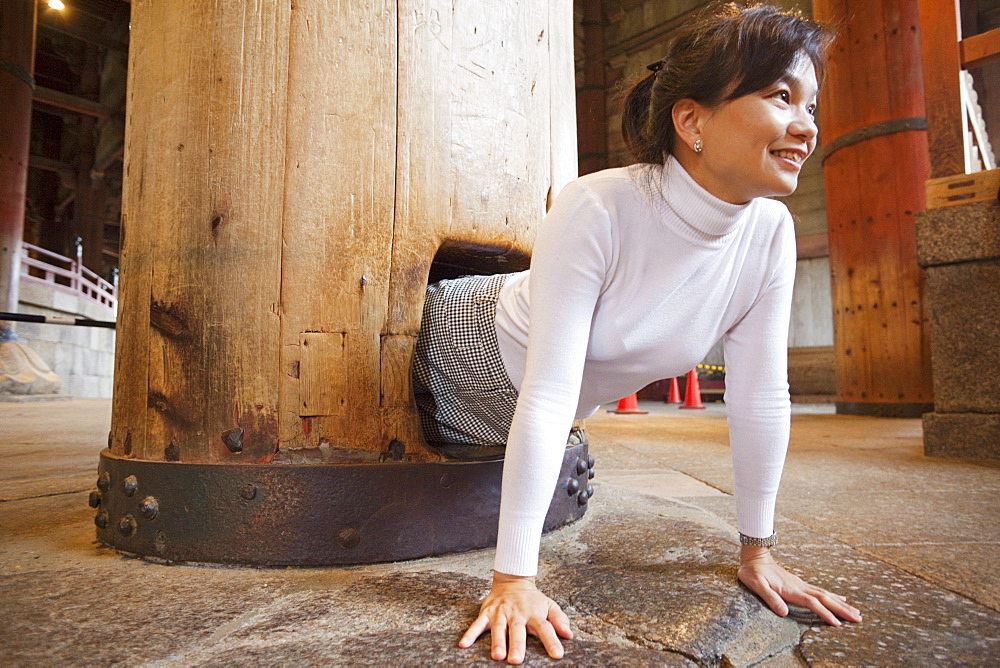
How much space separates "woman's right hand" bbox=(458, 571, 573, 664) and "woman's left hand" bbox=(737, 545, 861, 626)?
14.4 inches

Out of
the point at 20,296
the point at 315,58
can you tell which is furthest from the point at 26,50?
the point at 315,58

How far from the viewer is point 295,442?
1.24 metres

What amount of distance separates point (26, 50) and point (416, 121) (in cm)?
1213

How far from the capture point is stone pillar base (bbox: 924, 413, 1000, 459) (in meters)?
2.74

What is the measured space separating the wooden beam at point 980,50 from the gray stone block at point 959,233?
26.7 inches

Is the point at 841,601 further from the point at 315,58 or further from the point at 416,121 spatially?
the point at 315,58

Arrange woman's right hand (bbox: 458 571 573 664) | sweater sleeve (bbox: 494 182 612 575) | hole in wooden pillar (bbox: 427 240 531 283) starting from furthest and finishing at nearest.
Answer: hole in wooden pillar (bbox: 427 240 531 283) < sweater sleeve (bbox: 494 182 612 575) < woman's right hand (bbox: 458 571 573 664)

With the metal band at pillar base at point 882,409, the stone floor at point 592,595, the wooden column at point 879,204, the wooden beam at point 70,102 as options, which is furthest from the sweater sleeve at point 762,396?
the wooden beam at point 70,102

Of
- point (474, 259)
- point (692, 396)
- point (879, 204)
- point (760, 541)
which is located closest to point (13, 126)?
point (692, 396)

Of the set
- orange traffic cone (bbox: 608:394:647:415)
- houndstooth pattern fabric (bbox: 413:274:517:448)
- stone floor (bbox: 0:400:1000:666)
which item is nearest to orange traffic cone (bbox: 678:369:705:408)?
orange traffic cone (bbox: 608:394:647:415)

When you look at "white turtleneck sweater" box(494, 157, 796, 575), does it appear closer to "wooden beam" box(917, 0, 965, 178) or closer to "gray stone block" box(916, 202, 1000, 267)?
"gray stone block" box(916, 202, 1000, 267)

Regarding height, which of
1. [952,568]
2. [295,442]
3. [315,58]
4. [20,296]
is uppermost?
[20,296]

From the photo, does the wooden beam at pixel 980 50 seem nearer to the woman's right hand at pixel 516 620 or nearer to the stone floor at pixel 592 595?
the stone floor at pixel 592 595

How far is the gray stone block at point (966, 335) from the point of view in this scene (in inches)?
109
